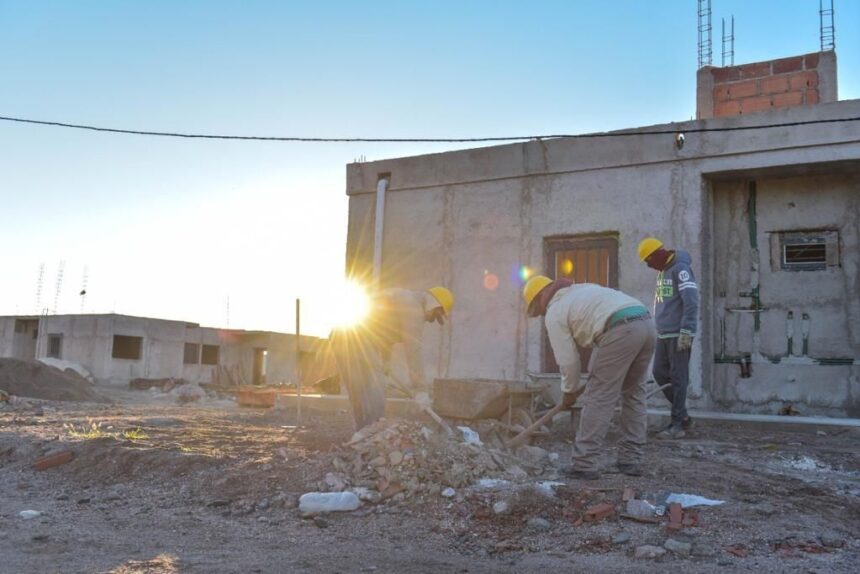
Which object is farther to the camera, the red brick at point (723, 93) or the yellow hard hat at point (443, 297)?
the red brick at point (723, 93)

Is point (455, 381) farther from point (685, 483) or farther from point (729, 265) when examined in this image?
point (729, 265)

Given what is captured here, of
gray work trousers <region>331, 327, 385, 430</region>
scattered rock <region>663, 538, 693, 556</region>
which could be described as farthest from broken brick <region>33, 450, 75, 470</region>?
scattered rock <region>663, 538, 693, 556</region>

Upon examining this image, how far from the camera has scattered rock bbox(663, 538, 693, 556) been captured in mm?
3566

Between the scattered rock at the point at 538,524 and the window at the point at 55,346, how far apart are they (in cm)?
2888

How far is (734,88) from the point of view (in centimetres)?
1767

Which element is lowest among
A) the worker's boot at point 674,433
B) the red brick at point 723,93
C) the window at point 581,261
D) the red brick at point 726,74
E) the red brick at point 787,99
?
the worker's boot at point 674,433

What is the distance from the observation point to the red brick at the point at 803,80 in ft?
54.9

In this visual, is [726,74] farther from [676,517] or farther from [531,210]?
[676,517]

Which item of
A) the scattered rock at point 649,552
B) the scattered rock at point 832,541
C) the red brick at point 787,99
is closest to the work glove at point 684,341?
the scattered rock at point 832,541

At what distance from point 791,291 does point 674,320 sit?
8.95ft

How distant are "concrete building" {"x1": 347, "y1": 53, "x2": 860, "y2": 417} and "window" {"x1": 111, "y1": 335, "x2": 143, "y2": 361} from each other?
21.4 m

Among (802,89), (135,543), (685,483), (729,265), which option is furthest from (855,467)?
(802,89)

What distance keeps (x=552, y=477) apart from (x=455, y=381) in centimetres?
206

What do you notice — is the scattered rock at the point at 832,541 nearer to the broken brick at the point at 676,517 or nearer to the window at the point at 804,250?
the broken brick at the point at 676,517
